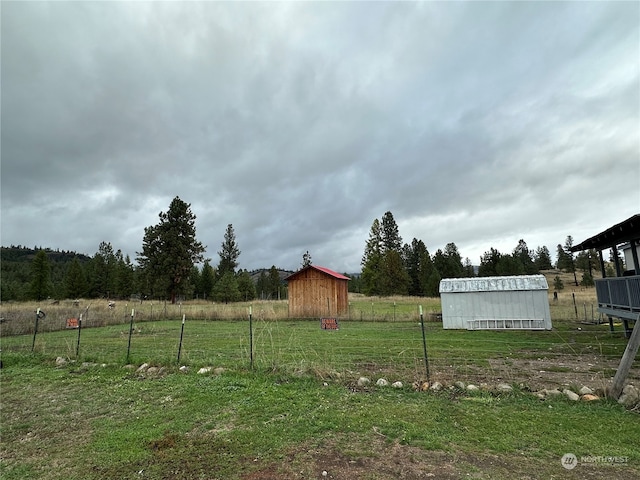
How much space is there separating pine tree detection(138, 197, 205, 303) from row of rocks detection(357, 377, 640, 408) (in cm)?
3729

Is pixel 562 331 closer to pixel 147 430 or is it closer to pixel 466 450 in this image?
pixel 466 450

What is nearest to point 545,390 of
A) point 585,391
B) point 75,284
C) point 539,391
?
point 539,391

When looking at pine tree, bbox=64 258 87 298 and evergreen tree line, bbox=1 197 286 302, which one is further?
pine tree, bbox=64 258 87 298

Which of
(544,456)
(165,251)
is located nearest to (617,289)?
(544,456)

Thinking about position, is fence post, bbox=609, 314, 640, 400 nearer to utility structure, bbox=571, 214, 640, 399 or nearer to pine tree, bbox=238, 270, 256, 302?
utility structure, bbox=571, 214, 640, 399

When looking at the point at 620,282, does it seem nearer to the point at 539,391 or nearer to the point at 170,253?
the point at 539,391

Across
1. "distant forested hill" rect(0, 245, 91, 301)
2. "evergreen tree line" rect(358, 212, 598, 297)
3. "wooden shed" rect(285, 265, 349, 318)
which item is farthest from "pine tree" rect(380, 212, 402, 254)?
"distant forested hill" rect(0, 245, 91, 301)

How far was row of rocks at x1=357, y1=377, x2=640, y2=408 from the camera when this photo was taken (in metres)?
5.30

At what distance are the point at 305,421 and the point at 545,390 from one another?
13.9 feet

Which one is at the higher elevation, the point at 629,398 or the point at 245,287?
the point at 245,287

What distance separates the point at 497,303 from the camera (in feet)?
62.2

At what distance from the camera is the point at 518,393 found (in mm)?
5863

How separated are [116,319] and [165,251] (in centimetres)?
1875

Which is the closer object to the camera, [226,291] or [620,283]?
[620,283]
